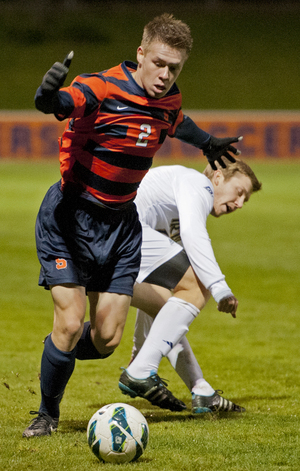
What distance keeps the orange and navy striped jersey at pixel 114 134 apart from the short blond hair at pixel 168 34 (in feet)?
0.64

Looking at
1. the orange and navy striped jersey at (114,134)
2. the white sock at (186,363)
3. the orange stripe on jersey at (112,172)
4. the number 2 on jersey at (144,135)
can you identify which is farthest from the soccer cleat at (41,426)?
the number 2 on jersey at (144,135)

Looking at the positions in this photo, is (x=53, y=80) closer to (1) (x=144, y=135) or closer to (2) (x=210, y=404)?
(1) (x=144, y=135)

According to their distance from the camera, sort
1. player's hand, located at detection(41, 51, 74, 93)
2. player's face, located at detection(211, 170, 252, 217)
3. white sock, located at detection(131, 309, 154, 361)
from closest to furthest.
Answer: player's hand, located at detection(41, 51, 74, 93) < player's face, located at detection(211, 170, 252, 217) < white sock, located at detection(131, 309, 154, 361)

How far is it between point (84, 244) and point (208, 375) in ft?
6.15

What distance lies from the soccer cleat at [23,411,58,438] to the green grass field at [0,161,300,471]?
5 centimetres

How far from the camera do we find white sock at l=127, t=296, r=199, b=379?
3.68 meters

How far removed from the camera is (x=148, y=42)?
3.26 meters

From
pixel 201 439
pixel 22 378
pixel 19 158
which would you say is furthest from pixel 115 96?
pixel 19 158

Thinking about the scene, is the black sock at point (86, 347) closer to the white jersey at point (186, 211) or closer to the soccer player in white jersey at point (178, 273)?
the soccer player in white jersey at point (178, 273)

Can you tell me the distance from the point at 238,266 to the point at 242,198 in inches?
183

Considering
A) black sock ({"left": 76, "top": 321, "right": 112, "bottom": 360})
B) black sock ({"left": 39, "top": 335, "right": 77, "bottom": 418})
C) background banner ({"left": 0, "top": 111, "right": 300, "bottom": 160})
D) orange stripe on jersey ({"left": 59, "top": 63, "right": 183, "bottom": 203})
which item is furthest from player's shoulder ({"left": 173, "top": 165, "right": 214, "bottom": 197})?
background banner ({"left": 0, "top": 111, "right": 300, "bottom": 160})

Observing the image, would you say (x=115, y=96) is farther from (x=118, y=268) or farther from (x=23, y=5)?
(x=23, y=5)

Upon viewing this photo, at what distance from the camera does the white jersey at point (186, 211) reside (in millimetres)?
3715

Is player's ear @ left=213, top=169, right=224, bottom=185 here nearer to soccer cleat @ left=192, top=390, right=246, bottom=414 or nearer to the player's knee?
soccer cleat @ left=192, top=390, right=246, bottom=414
